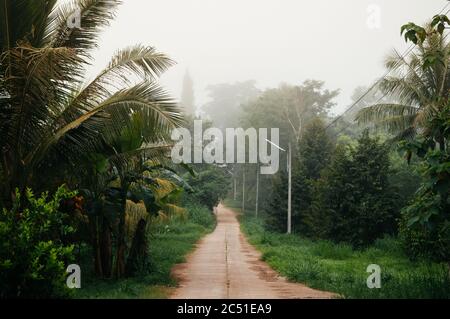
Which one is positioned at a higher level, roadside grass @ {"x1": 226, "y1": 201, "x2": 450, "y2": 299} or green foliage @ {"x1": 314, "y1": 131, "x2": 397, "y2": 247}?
green foliage @ {"x1": 314, "y1": 131, "x2": 397, "y2": 247}

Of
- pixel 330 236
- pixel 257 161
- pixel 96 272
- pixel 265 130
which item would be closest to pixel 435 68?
pixel 330 236

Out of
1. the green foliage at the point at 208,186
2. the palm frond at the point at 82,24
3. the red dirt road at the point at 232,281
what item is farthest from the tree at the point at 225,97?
the palm frond at the point at 82,24

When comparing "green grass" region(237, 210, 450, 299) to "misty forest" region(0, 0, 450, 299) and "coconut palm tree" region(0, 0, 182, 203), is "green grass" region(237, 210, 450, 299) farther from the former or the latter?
"coconut palm tree" region(0, 0, 182, 203)

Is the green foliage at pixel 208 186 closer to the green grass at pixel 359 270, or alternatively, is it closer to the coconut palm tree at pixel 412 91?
the green grass at pixel 359 270

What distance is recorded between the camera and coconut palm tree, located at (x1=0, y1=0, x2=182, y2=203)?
25.1 ft

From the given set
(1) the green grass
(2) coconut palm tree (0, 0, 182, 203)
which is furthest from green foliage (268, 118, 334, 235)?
(2) coconut palm tree (0, 0, 182, 203)

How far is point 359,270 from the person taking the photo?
11.9 meters

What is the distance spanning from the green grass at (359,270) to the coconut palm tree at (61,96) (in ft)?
15.2

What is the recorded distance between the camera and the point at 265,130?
154 ft

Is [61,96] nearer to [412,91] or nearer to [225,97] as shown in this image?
[412,91]

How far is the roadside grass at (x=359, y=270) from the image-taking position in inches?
302

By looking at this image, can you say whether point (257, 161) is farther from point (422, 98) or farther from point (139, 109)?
point (139, 109)

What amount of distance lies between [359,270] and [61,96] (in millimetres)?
8483

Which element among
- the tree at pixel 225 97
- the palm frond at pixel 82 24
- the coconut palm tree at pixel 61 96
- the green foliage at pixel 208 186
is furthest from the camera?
the tree at pixel 225 97
